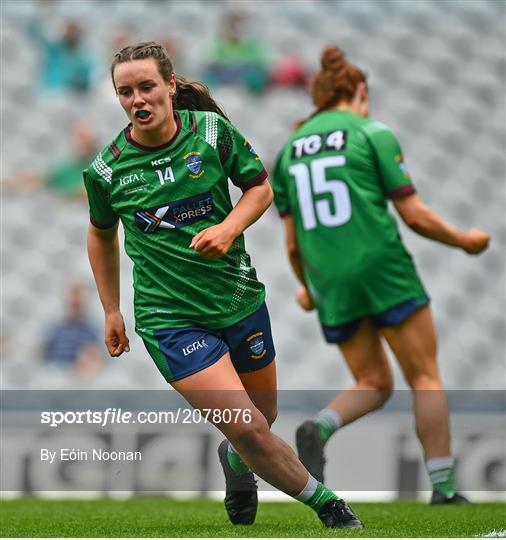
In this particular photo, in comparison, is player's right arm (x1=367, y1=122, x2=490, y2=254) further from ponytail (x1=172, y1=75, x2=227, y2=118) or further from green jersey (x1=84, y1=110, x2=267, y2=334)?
green jersey (x1=84, y1=110, x2=267, y2=334)

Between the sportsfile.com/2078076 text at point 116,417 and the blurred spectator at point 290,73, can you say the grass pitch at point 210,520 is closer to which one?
the sportsfile.com/2078076 text at point 116,417

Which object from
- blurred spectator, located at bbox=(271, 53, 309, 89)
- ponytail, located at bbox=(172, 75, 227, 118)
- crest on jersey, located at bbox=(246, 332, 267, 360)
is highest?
blurred spectator, located at bbox=(271, 53, 309, 89)

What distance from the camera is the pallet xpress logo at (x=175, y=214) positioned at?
10.1 feet

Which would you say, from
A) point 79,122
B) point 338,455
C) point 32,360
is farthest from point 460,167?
point 338,455

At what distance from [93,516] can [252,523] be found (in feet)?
2.35

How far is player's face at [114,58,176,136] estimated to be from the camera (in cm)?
297

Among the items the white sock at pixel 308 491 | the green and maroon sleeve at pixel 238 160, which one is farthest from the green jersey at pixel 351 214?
the white sock at pixel 308 491

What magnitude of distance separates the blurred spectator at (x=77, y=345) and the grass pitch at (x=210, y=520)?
2.59m

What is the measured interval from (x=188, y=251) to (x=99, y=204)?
0.28 m

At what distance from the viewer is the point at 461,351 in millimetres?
8453

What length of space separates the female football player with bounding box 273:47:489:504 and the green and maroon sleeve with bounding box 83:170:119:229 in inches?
55.9

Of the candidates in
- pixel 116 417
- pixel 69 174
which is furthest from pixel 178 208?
pixel 69 174

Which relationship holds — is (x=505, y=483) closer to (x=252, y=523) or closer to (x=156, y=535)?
(x=252, y=523)

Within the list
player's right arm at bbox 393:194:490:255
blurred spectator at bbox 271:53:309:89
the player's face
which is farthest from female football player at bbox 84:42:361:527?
blurred spectator at bbox 271:53:309:89
